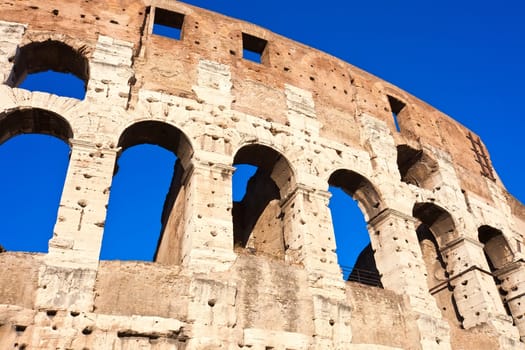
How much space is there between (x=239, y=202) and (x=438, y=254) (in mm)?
5013

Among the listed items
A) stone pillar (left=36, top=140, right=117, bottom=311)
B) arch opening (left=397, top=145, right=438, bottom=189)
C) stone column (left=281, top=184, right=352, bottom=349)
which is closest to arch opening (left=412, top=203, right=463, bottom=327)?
arch opening (left=397, top=145, right=438, bottom=189)

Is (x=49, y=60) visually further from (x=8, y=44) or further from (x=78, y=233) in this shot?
(x=78, y=233)

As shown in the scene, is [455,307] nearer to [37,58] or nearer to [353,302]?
[353,302]

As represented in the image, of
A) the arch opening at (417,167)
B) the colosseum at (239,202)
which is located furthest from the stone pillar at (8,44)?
the arch opening at (417,167)

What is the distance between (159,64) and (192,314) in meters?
4.74

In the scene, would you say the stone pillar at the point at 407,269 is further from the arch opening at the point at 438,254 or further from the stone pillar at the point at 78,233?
the stone pillar at the point at 78,233

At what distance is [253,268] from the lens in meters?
6.85

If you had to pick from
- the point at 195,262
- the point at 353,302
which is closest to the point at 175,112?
the point at 195,262

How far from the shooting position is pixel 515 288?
10.5 m

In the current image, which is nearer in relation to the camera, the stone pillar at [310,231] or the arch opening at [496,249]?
the stone pillar at [310,231]

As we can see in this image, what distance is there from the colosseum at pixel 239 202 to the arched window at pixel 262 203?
52 millimetres

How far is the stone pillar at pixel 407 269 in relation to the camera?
7812 millimetres

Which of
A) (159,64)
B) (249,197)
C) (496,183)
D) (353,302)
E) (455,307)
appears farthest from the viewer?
(496,183)

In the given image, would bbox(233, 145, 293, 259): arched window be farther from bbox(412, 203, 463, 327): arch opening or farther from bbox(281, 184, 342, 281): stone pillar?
bbox(412, 203, 463, 327): arch opening
